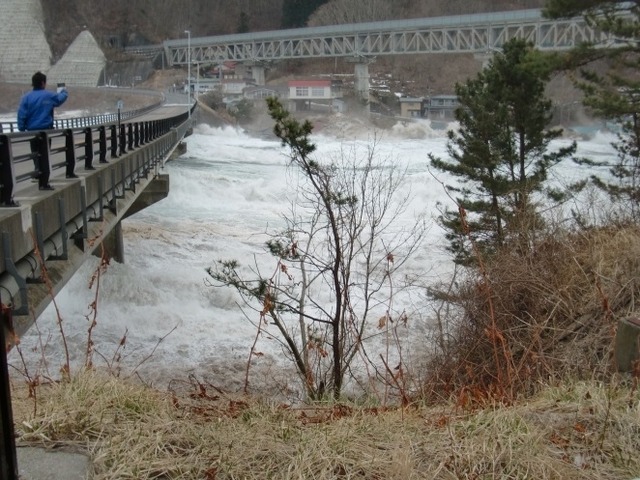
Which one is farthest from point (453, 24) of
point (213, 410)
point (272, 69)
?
point (213, 410)

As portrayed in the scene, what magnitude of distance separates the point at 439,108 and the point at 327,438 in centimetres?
9089

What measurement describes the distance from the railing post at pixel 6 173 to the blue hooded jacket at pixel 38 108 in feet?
11.9

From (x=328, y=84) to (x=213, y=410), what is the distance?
290 ft

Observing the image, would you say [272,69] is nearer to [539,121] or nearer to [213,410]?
[539,121]

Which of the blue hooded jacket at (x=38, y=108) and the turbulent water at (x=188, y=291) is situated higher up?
the blue hooded jacket at (x=38, y=108)

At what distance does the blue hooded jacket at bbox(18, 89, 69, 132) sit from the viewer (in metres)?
10.3

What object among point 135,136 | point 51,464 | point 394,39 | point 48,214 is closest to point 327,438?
point 51,464

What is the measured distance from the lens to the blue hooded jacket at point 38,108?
1027cm

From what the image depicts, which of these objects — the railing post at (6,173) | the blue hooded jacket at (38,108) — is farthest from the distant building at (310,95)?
the railing post at (6,173)

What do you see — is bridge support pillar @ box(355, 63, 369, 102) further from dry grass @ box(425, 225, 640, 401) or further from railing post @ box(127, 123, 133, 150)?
dry grass @ box(425, 225, 640, 401)

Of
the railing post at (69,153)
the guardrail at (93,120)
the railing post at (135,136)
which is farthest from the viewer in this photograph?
the guardrail at (93,120)

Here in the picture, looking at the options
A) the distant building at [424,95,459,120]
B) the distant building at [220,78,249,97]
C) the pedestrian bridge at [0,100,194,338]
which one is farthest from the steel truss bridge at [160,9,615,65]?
the pedestrian bridge at [0,100,194,338]

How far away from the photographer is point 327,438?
3389 mm

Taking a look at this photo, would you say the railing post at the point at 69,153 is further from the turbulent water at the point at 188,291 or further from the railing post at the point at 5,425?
the railing post at the point at 5,425
